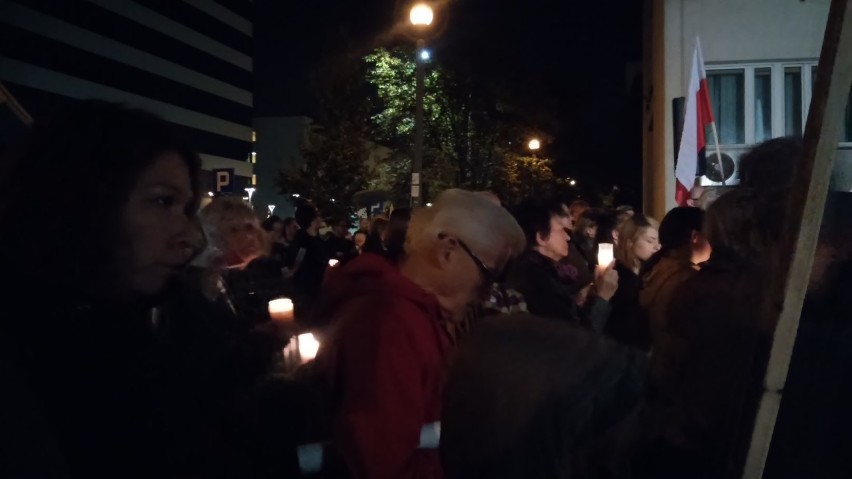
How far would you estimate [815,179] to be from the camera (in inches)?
62.4

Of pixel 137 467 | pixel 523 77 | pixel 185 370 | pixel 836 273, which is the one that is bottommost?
pixel 137 467

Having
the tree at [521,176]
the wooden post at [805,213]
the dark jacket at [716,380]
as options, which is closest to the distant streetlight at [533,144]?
the tree at [521,176]

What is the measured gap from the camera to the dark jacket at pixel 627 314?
521 cm

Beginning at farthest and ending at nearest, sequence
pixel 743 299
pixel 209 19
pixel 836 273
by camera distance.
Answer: pixel 209 19 → pixel 743 299 → pixel 836 273

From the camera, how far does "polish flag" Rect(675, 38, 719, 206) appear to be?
929 cm

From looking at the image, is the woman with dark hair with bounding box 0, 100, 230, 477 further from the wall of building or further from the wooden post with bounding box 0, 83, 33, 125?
the wall of building

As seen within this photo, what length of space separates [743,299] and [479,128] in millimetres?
24989

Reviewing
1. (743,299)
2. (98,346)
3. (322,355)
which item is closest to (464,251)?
(322,355)

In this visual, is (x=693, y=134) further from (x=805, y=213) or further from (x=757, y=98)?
(x=805, y=213)

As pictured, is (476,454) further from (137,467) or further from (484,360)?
(137,467)

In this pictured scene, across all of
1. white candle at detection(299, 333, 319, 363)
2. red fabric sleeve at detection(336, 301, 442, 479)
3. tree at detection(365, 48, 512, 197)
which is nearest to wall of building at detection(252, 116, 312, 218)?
tree at detection(365, 48, 512, 197)

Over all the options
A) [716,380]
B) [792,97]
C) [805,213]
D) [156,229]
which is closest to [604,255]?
[716,380]

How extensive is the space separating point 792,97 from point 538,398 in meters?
15.7

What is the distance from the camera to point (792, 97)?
15.4 metres
